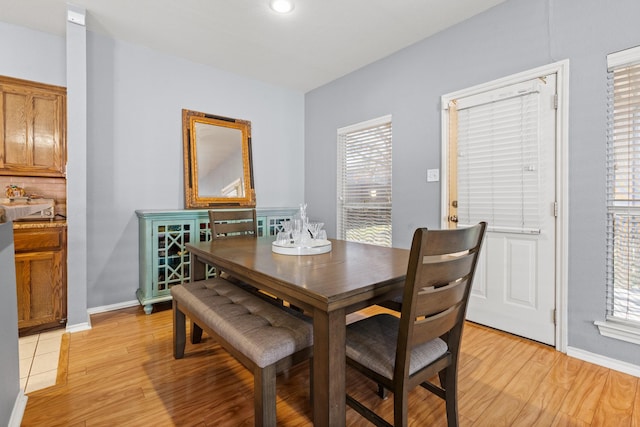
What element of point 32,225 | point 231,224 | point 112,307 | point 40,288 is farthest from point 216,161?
point 40,288

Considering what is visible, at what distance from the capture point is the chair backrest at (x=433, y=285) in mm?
1055

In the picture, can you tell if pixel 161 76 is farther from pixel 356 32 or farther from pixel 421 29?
pixel 421 29

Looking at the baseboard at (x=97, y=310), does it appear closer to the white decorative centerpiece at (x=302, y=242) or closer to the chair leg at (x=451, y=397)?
the white decorative centerpiece at (x=302, y=242)

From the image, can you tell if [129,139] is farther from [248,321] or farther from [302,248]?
[248,321]

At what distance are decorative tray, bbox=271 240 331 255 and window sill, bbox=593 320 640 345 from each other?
1.84 meters

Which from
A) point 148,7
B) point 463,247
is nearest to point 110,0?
point 148,7

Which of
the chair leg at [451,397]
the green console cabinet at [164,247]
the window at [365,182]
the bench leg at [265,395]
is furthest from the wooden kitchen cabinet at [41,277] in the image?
the chair leg at [451,397]

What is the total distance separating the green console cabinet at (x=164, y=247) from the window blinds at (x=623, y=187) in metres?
3.15

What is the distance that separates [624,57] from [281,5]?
93.4 inches

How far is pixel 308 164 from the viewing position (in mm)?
4402

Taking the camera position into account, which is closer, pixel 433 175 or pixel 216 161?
pixel 433 175

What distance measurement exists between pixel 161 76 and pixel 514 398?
402 centimetres

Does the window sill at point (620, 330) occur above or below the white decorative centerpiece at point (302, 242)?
below

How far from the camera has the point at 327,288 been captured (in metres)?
1.11
